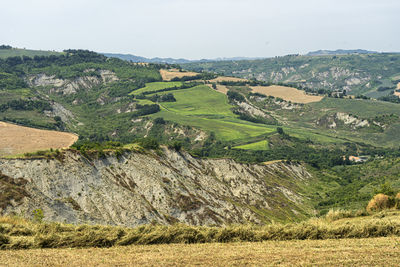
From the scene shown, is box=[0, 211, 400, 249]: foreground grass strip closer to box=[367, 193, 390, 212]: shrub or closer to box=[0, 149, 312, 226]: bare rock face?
box=[367, 193, 390, 212]: shrub

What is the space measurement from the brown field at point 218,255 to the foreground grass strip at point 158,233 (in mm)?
764

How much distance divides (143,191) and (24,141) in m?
38.6

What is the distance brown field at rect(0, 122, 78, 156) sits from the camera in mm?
77875

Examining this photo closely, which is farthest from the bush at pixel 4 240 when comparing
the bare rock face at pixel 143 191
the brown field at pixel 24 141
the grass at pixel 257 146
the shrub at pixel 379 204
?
the grass at pixel 257 146

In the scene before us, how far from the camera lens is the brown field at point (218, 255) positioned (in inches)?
798

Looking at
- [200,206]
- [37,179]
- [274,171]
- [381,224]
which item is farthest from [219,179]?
[381,224]

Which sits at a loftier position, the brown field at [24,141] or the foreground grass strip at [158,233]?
the foreground grass strip at [158,233]

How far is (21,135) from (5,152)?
68.7 feet

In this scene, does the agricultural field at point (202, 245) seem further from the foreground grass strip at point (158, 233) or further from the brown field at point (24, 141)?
the brown field at point (24, 141)

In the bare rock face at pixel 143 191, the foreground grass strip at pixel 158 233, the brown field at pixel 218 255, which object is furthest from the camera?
the bare rock face at pixel 143 191

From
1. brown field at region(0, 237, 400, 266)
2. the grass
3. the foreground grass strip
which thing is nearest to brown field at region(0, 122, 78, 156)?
the foreground grass strip

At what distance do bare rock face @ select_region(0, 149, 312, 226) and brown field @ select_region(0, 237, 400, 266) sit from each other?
29.7m

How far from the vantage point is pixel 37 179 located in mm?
56250

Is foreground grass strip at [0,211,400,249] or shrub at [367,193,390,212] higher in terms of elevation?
foreground grass strip at [0,211,400,249]
